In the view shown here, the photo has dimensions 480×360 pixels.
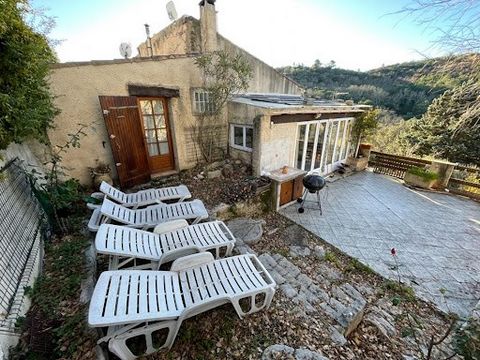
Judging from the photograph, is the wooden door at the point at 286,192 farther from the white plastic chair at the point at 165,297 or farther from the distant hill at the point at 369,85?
the distant hill at the point at 369,85

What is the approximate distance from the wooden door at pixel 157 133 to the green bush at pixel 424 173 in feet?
30.4

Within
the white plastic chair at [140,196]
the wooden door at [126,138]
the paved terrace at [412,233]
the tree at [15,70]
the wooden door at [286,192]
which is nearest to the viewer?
the tree at [15,70]

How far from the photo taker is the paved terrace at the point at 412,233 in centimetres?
388

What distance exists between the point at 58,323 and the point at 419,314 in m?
4.92

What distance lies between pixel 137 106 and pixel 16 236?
399 cm

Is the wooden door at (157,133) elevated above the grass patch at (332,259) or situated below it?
above

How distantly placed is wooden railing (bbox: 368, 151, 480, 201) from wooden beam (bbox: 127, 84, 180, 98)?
31.0 ft

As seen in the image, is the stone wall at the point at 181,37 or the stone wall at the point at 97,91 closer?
the stone wall at the point at 97,91

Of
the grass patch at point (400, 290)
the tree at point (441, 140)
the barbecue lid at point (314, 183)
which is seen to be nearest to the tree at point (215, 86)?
the barbecue lid at point (314, 183)

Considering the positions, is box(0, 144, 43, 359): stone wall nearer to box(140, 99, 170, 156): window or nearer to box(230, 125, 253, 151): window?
box(140, 99, 170, 156): window

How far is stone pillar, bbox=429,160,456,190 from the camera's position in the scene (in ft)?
25.8

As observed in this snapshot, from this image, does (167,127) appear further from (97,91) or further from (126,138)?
(97,91)

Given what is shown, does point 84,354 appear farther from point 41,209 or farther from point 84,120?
point 84,120

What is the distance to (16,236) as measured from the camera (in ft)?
8.41
